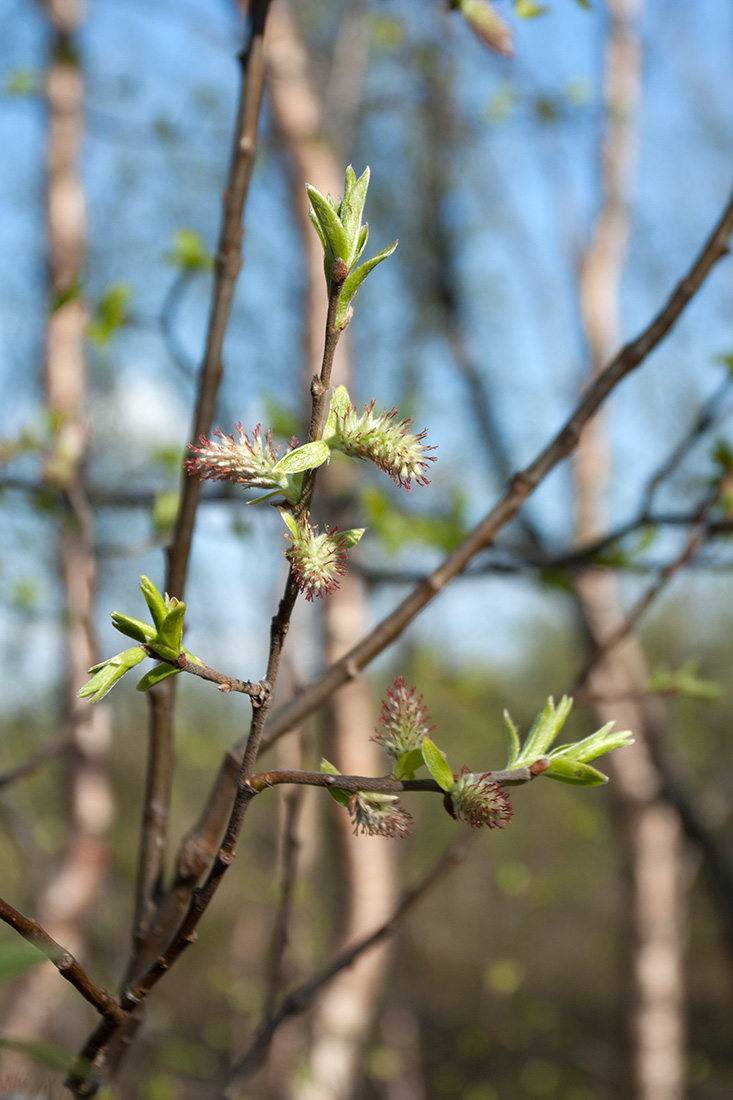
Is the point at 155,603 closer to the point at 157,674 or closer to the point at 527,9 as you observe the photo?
the point at 157,674

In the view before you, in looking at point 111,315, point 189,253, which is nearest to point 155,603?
point 189,253

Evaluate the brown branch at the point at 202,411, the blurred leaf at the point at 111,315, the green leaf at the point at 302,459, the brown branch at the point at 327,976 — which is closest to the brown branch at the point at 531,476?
the brown branch at the point at 202,411

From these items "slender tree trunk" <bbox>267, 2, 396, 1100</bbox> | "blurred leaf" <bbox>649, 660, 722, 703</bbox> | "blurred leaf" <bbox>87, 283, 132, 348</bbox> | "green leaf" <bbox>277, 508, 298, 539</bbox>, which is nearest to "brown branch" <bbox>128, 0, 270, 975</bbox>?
"green leaf" <bbox>277, 508, 298, 539</bbox>

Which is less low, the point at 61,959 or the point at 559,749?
the point at 559,749

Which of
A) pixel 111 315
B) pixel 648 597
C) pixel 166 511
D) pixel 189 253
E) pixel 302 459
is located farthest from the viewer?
pixel 111 315

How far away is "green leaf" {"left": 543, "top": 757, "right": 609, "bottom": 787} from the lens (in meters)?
0.36

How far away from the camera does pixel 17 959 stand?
0.36m

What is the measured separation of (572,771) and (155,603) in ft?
0.65

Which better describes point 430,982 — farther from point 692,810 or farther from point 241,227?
point 241,227

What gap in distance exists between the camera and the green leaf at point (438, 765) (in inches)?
13.7

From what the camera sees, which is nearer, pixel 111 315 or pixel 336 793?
pixel 336 793

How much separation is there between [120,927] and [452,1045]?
6188 millimetres

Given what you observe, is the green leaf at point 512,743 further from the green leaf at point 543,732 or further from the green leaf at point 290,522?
the green leaf at point 290,522

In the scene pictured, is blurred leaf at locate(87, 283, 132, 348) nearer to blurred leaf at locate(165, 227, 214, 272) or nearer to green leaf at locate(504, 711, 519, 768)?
blurred leaf at locate(165, 227, 214, 272)
